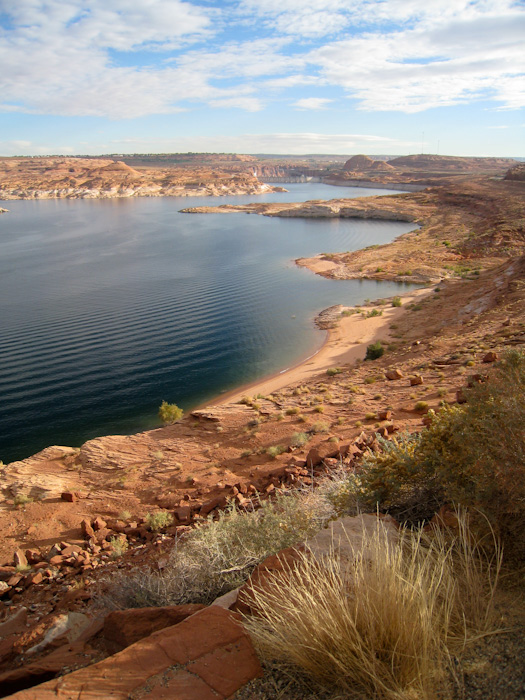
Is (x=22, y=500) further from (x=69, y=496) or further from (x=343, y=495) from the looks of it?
(x=343, y=495)

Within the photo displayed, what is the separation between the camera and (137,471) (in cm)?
1243

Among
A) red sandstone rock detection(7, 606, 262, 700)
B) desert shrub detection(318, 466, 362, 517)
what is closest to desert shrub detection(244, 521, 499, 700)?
red sandstone rock detection(7, 606, 262, 700)

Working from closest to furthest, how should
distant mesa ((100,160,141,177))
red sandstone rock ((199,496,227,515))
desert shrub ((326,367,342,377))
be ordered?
red sandstone rock ((199,496,227,515))
desert shrub ((326,367,342,377))
distant mesa ((100,160,141,177))

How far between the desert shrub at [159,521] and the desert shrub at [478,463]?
4592 mm

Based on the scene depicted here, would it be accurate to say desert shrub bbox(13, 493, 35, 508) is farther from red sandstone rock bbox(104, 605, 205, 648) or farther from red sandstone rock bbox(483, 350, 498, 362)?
red sandstone rock bbox(483, 350, 498, 362)

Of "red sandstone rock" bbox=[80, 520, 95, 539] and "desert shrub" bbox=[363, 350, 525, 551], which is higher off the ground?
"desert shrub" bbox=[363, 350, 525, 551]

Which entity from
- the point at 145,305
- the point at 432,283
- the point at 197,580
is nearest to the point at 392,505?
the point at 197,580

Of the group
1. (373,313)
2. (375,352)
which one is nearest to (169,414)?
(375,352)

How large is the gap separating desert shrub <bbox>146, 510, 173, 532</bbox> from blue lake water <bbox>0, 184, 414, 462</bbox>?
28.3ft

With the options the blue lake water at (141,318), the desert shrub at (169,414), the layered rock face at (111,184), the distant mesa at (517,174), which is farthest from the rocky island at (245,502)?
the layered rock face at (111,184)

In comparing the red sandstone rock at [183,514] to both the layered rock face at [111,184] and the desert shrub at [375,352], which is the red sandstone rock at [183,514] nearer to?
the desert shrub at [375,352]

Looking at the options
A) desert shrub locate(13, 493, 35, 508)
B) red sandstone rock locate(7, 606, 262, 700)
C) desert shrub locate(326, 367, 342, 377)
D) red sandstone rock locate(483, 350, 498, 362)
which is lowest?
desert shrub locate(13, 493, 35, 508)

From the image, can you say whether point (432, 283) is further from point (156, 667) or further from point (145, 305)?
point (156, 667)

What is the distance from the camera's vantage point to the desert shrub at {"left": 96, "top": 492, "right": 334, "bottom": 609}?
530 cm
